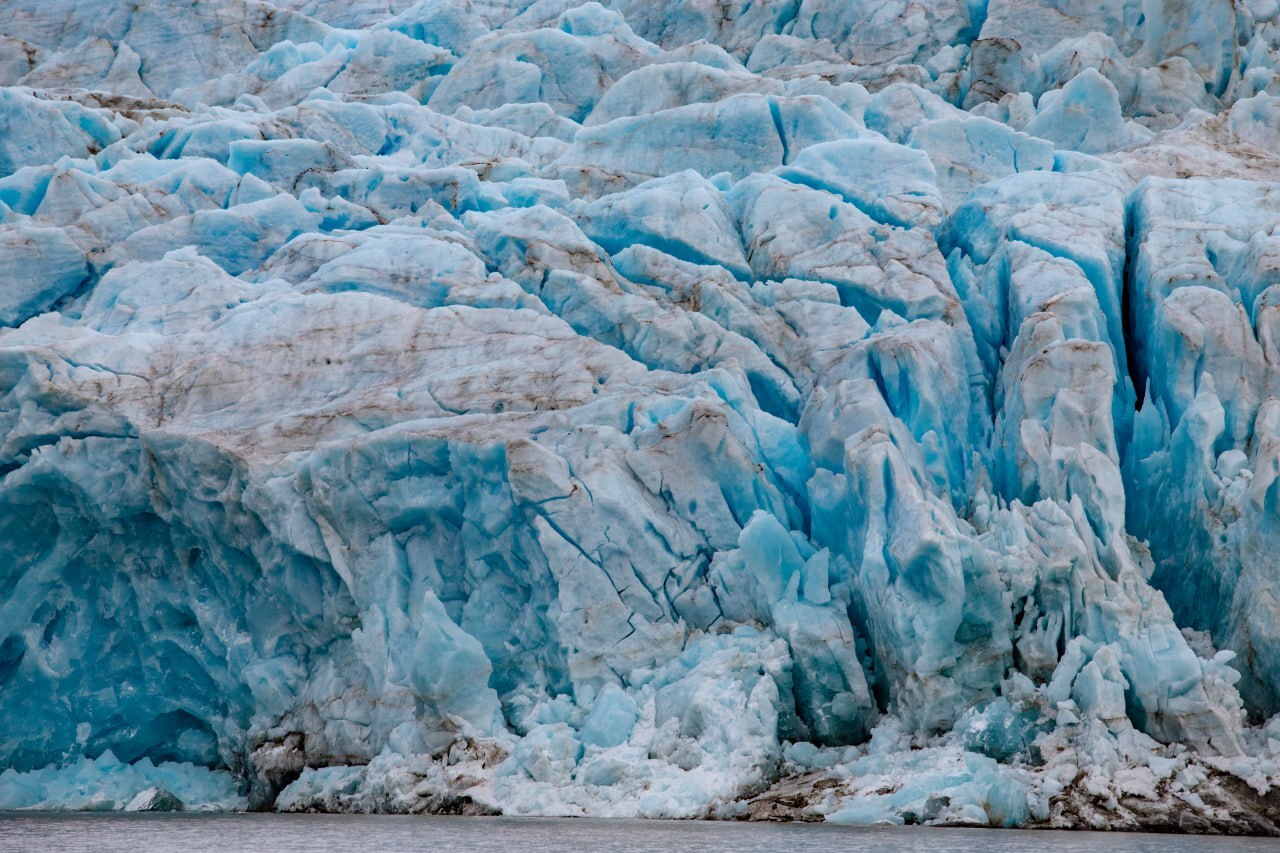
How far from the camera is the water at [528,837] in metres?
12.9

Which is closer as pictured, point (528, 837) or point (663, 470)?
point (528, 837)

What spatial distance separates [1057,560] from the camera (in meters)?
15.9

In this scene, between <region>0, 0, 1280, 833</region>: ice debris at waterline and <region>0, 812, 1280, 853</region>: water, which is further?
<region>0, 0, 1280, 833</region>: ice debris at waterline

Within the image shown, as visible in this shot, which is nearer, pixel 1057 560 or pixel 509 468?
pixel 1057 560

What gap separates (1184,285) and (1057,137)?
6.96 metres

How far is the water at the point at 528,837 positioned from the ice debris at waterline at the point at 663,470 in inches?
17.2

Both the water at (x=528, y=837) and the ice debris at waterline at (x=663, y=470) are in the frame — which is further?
the ice debris at waterline at (x=663, y=470)

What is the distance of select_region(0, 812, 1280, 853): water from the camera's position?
12934 millimetres

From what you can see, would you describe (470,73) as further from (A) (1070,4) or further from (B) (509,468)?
(B) (509,468)

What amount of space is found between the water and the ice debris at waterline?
44cm

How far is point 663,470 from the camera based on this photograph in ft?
58.8

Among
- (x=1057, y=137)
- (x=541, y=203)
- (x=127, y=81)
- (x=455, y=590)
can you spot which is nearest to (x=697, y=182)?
(x=541, y=203)

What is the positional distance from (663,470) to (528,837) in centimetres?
538

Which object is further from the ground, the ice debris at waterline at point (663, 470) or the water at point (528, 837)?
the ice debris at waterline at point (663, 470)
